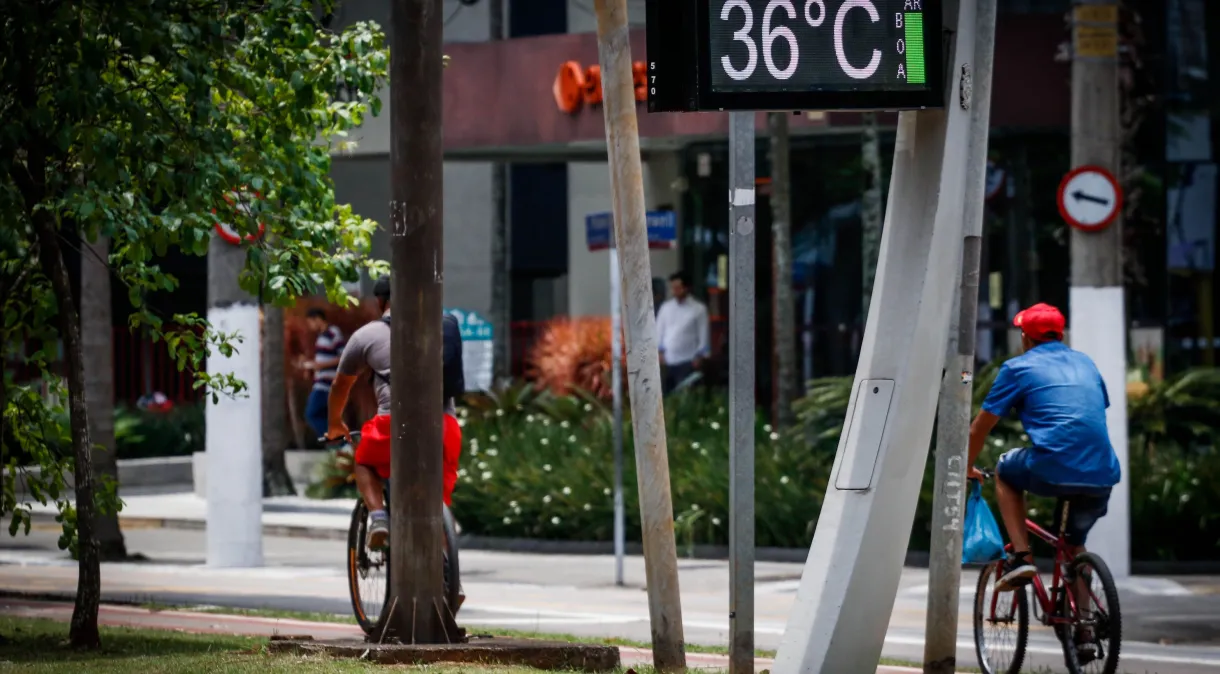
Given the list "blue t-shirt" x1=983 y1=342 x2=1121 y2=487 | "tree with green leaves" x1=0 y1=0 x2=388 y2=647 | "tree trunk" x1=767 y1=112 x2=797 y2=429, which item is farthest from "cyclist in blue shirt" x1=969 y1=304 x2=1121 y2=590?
"tree trunk" x1=767 y1=112 x2=797 y2=429

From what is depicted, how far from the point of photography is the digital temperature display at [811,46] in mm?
7316

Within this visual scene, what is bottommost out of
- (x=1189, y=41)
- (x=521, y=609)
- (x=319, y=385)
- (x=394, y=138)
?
(x=521, y=609)

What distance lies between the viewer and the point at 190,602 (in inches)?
528

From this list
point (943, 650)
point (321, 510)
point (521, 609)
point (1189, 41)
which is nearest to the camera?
point (943, 650)

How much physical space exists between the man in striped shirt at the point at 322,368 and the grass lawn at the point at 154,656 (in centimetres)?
894

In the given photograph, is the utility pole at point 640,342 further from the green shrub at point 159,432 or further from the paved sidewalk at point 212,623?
the green shrub at point 159,432

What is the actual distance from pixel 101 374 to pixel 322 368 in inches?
203

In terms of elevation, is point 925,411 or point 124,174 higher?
point 124,174

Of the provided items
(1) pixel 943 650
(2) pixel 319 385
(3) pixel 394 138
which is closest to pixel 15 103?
(3) pixel 394 138

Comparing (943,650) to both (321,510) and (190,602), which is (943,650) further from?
(321,510)

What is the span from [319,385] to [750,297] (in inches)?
546

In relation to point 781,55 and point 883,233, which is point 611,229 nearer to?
point 883,233

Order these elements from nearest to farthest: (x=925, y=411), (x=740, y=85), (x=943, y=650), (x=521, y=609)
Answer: (x=740, y=85) → (x=925, y=411) → (x=943, y=650) → (x=521, y=609)

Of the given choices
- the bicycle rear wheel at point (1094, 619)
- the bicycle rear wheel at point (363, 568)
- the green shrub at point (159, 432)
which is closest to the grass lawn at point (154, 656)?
the bicycle rear wheel at point (363, 568)
